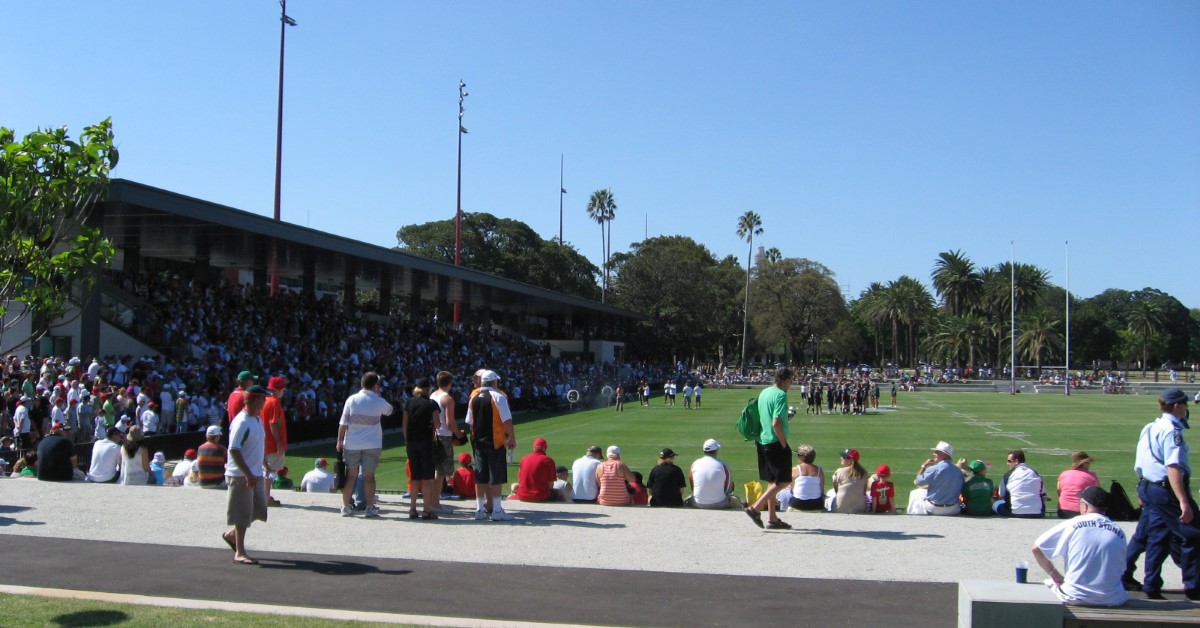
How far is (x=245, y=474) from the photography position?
8117mm

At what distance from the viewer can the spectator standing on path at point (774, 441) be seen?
9312mm

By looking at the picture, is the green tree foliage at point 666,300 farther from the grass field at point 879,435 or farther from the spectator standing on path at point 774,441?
the spectator standing on path at point 774,441

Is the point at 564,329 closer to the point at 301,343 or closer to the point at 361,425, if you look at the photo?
the point at 301,343

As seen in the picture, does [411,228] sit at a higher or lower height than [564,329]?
higher

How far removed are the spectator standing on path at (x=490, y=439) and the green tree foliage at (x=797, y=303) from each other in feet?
272

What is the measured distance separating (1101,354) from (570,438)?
107527 millimetres

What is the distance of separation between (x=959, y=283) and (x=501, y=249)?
48254mm

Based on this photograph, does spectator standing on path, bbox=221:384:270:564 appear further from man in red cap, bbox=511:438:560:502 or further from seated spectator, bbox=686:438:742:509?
seated spectator, bbox=686:438:742:509

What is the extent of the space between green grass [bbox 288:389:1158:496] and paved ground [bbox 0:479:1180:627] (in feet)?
26.0

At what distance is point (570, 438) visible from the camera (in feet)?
96.6

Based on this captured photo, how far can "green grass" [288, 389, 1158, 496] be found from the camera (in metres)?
22.5

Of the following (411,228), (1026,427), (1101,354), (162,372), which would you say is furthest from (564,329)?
Result: (1101,354)

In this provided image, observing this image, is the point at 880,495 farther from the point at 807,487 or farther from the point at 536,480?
the point at 536,480

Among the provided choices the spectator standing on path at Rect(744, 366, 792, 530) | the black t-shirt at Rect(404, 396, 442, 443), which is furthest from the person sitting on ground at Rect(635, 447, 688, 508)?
the black t-shirt at Rect(404, 396, 442, 443)
